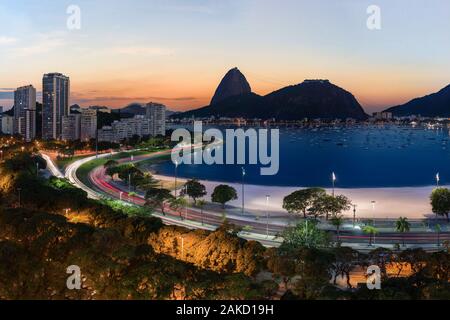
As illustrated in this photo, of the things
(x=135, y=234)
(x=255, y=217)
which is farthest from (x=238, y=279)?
(x=255, y=217)

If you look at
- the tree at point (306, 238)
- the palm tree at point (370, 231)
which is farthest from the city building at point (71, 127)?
the tree at point (306, 238)

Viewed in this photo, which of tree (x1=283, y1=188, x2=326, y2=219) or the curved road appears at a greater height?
tree (x1=283, y1=188, x2=326, y2=219)

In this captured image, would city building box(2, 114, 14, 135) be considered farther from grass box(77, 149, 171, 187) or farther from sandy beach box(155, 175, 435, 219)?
sandy beach box(155, 175, 435, 219)

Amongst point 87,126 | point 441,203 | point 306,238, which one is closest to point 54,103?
point 87,126

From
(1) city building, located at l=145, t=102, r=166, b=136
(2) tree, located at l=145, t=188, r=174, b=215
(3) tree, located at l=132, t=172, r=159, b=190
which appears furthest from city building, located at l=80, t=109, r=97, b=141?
(2) tree, located at l=145, t=188, r=174, b=215

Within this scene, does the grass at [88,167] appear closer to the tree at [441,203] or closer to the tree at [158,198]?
the tree at [158,198]
